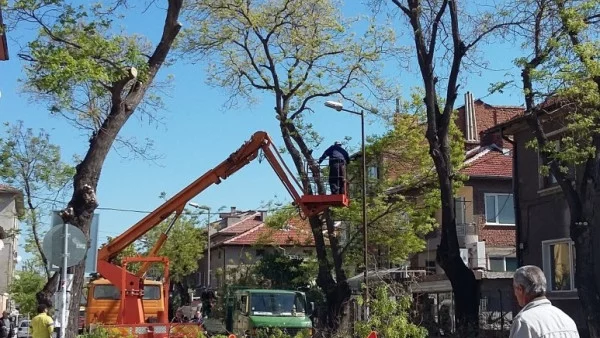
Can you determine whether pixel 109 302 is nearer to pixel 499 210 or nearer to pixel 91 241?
pixel 91 241

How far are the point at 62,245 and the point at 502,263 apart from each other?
31.6 m

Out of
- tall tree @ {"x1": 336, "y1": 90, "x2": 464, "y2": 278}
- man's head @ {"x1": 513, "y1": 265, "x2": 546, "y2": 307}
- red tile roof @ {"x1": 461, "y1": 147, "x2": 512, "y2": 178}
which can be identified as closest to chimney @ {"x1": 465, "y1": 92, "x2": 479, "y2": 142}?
red tile roof @ {"x1": 461, "y1": 147, "x2": 512, "y2": 178}

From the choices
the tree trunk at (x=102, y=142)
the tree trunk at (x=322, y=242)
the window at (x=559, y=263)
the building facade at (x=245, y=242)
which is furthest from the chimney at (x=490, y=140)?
the tree trunk at (x=102, y=142)

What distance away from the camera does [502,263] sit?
40625 millimetres

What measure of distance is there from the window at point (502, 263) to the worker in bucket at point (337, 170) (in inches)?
772

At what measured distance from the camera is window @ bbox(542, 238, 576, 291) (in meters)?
26.4

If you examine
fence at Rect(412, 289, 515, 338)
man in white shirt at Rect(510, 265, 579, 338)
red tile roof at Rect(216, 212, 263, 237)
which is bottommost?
fence at Rect(412, 289, 515, 338)

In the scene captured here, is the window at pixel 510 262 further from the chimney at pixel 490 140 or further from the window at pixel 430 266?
the chimney at pixel 490 140

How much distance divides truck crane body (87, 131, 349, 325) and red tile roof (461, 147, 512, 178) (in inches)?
749

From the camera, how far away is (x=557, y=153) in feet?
64.8

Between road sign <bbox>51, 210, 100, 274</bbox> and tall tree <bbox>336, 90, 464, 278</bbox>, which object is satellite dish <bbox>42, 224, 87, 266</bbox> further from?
tall tree <bbox>336, 90, 464, 278</bbox>

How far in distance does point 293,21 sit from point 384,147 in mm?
Result: 6247

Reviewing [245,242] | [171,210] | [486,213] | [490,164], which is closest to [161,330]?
[171,210]

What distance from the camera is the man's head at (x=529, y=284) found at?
19.0ft
